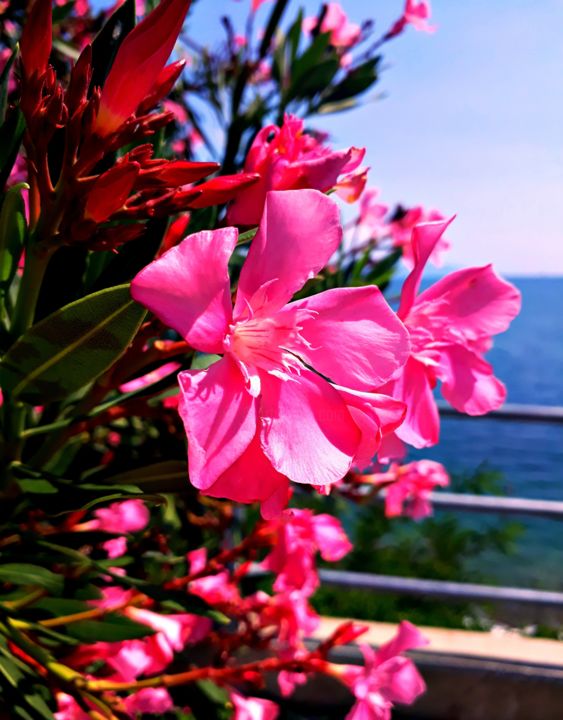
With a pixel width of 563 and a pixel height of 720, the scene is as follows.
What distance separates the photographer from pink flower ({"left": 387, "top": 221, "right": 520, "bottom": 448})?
1.60 ft

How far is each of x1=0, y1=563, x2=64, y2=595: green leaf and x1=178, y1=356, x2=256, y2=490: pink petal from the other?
1.08 feet

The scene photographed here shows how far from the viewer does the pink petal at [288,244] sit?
1.31ft

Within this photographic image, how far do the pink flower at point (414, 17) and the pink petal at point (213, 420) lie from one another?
1.59m

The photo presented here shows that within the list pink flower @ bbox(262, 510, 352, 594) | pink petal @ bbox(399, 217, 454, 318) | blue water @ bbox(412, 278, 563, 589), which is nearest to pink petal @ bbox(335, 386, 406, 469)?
pink petal @ bbox(399, 217, 454, 318)

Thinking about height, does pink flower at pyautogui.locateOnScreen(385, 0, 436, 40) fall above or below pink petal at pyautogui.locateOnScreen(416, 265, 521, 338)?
above

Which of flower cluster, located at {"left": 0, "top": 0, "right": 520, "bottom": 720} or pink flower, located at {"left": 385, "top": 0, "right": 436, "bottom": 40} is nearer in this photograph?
flower cluster, located at {"left": 0, "top": 0, "right": 520, "bottom": 720}

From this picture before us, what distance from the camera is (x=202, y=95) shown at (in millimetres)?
1893

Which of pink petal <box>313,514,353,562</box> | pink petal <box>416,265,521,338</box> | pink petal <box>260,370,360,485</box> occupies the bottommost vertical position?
pink petal <box>313,514,353,562</box>

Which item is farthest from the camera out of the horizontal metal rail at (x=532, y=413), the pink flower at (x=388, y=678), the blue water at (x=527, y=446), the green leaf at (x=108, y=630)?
the blue water at (x=527, y=446)

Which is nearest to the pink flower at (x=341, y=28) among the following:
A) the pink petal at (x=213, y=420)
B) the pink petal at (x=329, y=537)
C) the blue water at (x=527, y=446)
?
the blue water at (x=527, y=446)

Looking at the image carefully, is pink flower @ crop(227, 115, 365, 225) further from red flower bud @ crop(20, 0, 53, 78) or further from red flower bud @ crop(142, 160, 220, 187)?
red flower bud @ crop(20, 0, 53, 78)

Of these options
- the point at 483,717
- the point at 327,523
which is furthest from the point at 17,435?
the point at 483,717

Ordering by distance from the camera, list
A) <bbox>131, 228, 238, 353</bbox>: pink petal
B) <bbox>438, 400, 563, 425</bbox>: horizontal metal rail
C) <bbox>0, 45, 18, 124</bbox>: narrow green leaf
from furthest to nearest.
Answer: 1. <bbox>438, 400, 563, 425</bbox>: horizontal metal rail
2. <bbox>0, 45, 18, 124</bbox>: narrow green leaf
3. <bbox>131, 228, 238, 353</bbox>: pink petal

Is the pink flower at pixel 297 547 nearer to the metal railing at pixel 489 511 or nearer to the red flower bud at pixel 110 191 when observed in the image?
the red flower bud at pixel 110 191
